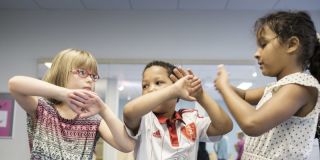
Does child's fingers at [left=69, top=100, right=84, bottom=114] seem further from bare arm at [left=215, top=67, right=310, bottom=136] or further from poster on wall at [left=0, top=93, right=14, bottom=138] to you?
poster on wall at [left=0, top=93, right=14, bottom=138]

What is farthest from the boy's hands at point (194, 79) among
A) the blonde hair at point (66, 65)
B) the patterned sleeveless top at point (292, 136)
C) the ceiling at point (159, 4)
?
the ceiling at point (159, 4)

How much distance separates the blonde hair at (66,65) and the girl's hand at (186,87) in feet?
1.26

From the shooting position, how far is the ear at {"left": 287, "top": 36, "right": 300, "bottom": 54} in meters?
1.01

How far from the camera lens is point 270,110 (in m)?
0.91

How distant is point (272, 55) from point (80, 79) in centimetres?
66

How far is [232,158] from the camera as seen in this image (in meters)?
3.96

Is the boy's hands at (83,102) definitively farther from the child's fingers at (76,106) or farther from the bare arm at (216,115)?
the bare arm at (216,115)

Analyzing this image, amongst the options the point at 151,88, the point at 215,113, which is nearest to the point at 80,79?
the point at 151,88

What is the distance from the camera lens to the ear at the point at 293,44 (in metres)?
1.01

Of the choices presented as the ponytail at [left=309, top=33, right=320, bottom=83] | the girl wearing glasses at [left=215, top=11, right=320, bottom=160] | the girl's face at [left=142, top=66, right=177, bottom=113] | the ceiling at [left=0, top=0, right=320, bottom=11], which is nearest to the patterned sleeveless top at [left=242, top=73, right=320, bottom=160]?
the girl wearing glasses at [left=215, top=11, right=320, bottom=160]

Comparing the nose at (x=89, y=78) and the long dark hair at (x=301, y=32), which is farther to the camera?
the nose at (x=89, y=78)

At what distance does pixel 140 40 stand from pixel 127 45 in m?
0.15

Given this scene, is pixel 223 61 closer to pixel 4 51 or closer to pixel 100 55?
pixel 100 55

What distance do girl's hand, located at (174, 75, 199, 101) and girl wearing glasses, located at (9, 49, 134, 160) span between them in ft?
0.76
